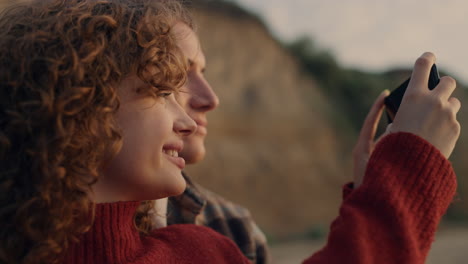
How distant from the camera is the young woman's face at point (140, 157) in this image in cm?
139

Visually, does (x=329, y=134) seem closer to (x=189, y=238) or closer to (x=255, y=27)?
(x=255, y=27)

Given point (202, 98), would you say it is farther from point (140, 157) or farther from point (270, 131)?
→ point (270, 131)

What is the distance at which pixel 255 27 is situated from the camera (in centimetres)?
1568

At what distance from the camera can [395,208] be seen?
1.22 meters

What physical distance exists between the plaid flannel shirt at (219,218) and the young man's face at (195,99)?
150mm

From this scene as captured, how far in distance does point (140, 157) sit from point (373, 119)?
2.85 feet

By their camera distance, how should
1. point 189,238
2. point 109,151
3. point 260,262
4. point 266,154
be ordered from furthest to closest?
point 266,154
point 260,262
point 189,238
point 109,151

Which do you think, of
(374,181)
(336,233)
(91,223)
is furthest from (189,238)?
(374,181)

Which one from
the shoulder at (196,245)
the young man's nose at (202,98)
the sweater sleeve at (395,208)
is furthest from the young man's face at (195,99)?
the sweater sleeve at (395,208)

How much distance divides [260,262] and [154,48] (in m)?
1.27

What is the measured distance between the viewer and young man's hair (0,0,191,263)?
130 cm

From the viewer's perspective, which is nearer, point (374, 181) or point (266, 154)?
point (374, 181)

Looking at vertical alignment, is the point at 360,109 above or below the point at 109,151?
below

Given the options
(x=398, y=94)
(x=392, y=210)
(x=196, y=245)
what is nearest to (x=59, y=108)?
(x=196, y=245)
